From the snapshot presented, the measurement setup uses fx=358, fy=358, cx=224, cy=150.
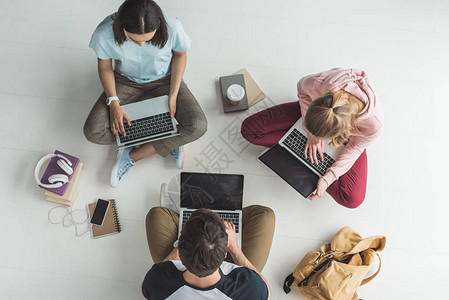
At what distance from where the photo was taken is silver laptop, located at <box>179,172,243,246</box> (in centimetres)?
174

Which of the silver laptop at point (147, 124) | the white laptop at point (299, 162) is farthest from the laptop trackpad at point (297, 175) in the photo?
the silver laptop at point (147, 124)

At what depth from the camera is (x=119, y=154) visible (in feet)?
6.86

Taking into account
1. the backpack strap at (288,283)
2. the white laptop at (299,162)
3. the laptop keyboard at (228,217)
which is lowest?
the backpack strap at (288,283)

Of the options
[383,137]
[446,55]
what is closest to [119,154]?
[383,137]

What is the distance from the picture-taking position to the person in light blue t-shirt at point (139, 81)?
5.51 ft

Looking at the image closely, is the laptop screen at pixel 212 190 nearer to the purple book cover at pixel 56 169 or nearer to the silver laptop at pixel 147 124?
the silver laptop at pixel 147 124

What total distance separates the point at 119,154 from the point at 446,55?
7.30 feet

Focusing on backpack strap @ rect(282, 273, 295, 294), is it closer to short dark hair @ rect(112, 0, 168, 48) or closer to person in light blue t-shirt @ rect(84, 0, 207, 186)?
person in light blue t-shirt @ rect(84, 0, 207, 186)

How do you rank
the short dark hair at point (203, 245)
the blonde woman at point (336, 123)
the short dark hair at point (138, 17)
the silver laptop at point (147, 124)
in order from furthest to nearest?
the silver laptop at point (147, 124) < the blonde woman at point (336, 123) < the short dark hair at point (138, 17) < the short dark hair at point (203, 245)


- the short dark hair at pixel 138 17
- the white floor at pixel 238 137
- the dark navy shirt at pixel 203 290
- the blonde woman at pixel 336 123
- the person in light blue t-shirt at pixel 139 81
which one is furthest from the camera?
the white floor at pixel 238 137

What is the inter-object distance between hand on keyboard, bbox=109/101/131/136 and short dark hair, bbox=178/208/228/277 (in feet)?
2.71

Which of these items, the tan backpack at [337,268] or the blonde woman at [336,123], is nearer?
the blonde woman at [336,123]

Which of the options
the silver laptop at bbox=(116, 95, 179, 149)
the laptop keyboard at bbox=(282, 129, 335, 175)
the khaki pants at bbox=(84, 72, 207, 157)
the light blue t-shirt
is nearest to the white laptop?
the laptop keyboard at bbox=(282, 129, 335, 175)

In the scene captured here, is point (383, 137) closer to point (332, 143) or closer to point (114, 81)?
point (332, 143)
